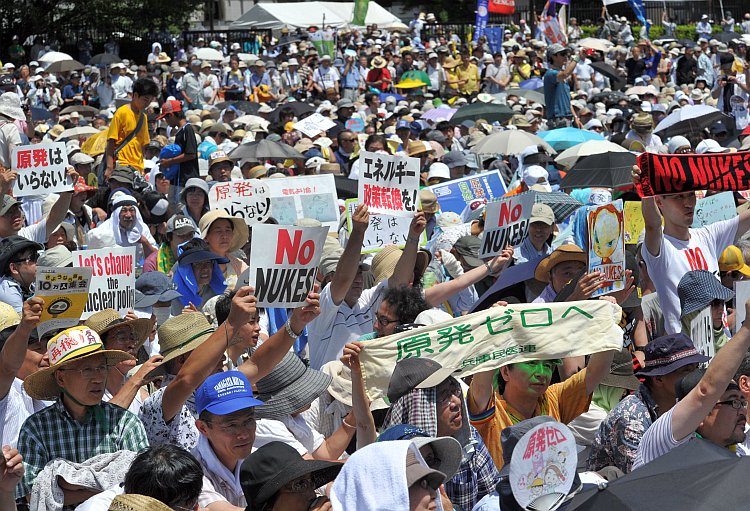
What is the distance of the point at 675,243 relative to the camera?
6.89 metres

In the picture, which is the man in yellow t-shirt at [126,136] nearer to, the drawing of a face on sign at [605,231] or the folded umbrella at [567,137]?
the folded umbrella at [567,137]

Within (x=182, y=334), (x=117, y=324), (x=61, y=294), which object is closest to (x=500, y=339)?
(x=182, y=334)

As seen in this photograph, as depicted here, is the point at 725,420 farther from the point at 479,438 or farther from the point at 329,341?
the point at 329,341

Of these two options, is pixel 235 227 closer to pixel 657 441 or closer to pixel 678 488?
pixel 657 441

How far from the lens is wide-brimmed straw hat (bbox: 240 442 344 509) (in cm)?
418

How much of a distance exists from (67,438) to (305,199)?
232 inches

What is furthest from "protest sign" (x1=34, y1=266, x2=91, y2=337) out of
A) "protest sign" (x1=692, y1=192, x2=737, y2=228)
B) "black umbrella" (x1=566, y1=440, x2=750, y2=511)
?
"protest sign" (x1=692, y1=192, x2=737, y2=228)

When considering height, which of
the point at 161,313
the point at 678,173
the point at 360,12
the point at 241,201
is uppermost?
the point at 678,173

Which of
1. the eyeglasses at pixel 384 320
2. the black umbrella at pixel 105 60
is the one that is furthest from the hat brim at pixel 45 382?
the black umbrella at pixel 105 60

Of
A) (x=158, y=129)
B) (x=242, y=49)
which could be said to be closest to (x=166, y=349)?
(x=158, y=129)

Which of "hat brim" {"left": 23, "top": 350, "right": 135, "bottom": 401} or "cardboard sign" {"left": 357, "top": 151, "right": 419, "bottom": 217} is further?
"cardboard sign" {"left": 357, "top": 151, "right": 419, "bottom": 217}

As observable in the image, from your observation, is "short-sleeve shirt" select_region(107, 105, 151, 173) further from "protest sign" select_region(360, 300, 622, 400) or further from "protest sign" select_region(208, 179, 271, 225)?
"protest sign" select_region(360, 300, 622, 400)

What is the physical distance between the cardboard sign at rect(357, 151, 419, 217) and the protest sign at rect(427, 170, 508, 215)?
3114mm

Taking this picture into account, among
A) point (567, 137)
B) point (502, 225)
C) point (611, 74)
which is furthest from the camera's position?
point (611, 74)
